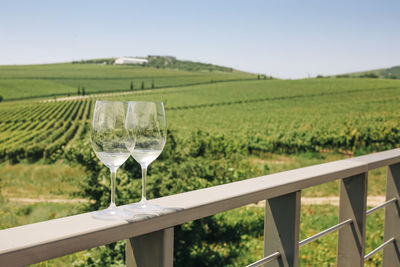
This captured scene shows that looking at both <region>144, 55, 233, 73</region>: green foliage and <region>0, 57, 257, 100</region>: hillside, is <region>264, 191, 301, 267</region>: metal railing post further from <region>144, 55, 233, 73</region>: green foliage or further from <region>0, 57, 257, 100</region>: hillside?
<region>144, 55, 233, 73</region>: green foliage

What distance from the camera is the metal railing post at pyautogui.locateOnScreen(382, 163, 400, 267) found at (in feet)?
5.90

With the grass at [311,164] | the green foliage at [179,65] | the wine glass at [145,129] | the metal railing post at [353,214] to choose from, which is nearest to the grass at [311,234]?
the grass at [311,164]

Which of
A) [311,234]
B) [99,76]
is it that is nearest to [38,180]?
[311,234]

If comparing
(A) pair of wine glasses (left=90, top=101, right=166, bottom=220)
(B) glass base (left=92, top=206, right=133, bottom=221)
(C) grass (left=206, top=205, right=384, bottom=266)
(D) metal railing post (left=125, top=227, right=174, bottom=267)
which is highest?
(A) pair of wine glasses (left=90, top=101, right=166, bottom=220)

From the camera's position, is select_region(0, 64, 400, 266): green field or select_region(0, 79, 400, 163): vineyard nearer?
select_region(0, 64, 400, 266): green field

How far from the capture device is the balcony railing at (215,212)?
0.58m

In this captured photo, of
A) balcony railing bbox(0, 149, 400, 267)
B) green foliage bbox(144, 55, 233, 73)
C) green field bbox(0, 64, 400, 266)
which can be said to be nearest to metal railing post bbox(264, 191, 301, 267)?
balcony railing bbox(0, 149, 400, 267)

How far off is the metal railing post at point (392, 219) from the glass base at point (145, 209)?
135 cm

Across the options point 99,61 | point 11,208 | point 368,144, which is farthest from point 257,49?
point 11,208

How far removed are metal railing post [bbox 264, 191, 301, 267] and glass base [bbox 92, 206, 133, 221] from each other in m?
0.48

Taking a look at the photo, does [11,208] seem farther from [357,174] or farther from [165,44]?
[165,44]

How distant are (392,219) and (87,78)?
135 feet

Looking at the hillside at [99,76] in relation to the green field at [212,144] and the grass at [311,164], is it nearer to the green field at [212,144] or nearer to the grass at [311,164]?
the green field at [212,144]

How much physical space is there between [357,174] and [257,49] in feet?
193
